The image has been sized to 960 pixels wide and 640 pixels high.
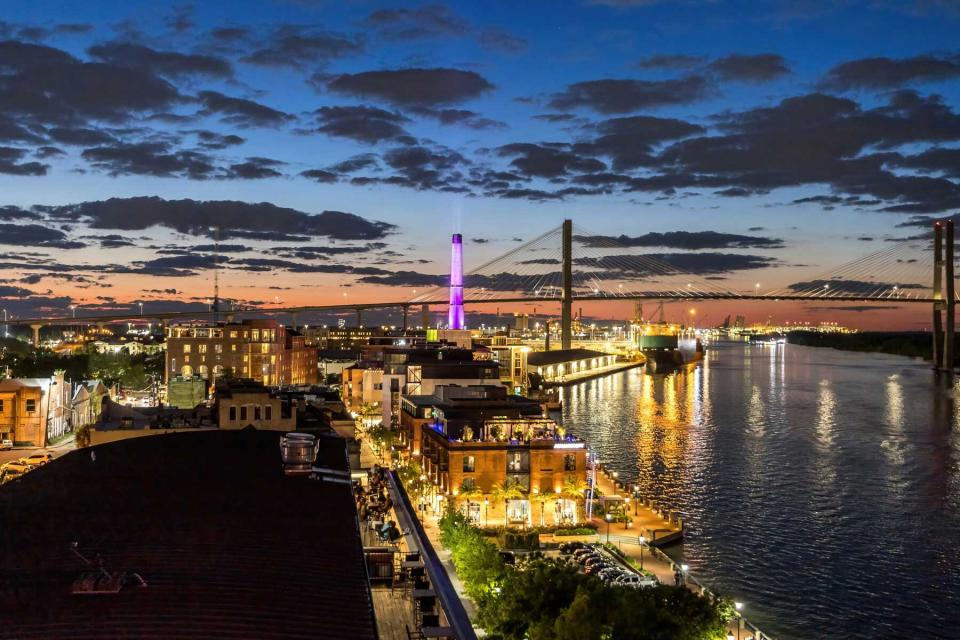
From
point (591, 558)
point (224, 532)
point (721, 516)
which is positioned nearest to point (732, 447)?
point (721, 516)

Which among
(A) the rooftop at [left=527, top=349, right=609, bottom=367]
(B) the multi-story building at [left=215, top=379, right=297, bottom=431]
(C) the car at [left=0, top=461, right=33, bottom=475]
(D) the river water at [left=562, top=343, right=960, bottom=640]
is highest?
(B) the multi-story building at [left=215, top=379, right=297, bottom=431]

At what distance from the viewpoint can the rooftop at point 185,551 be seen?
12.1 feet

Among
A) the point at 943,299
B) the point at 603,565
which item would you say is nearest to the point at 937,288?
the point at 943,299

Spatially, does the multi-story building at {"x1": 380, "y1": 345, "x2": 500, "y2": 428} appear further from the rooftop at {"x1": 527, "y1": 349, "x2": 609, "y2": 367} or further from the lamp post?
the rooftop at {"x1": 527, "y1": 349, "x2": 609, "y2": 367}

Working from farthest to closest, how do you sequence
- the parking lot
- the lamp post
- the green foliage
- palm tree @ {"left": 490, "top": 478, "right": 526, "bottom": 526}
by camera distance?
palm tree @ {"left": 490, "top": 478, "right": 526, "bottom": 526}, the green foliage, the parking lot, the lamp post

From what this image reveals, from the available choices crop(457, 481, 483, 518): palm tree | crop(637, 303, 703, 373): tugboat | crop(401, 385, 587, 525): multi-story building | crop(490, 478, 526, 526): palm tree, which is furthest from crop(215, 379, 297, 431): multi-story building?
crop(637, 303, 703, 373): tugboat

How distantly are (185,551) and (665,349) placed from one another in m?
63.1

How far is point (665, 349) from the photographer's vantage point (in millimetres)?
65875

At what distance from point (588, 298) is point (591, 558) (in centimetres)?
4448

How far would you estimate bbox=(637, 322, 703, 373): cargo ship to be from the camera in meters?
61.2

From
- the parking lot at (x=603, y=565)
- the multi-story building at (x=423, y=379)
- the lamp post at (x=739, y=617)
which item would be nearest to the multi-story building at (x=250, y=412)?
the parking lot at (x=603, y=565)

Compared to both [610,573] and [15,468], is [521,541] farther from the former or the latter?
[15,468]

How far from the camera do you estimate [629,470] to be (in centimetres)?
1873

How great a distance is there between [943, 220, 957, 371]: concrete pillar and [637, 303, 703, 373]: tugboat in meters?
16.4
